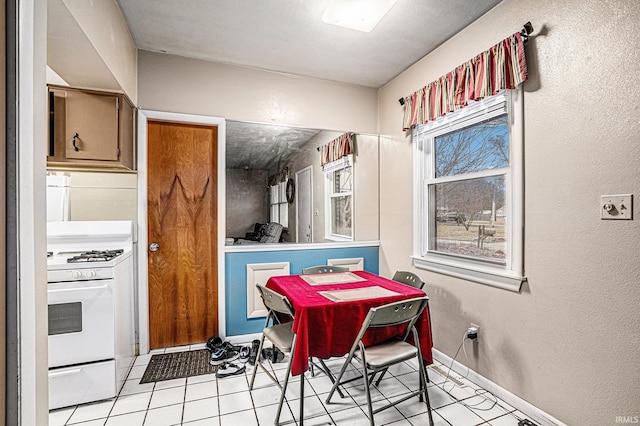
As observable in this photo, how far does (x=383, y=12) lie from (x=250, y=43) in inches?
45.8

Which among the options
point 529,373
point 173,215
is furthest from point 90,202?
point 529,373

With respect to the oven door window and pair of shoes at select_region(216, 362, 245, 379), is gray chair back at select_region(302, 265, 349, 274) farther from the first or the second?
the oven door window

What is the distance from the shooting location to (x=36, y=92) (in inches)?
42.5

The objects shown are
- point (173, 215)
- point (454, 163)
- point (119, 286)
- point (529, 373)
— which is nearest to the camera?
point (529, 373)

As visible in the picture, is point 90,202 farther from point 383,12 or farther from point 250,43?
point 383,12

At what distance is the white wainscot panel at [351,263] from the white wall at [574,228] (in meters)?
1.40

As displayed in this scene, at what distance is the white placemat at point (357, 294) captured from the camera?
202 cm

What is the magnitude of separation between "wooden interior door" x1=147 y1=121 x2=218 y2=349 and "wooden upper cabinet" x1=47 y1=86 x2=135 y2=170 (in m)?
0.47

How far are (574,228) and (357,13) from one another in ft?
6.21

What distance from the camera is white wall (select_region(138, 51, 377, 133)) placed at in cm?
289

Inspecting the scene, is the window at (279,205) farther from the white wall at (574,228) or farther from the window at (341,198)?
the white wall at (574,228)

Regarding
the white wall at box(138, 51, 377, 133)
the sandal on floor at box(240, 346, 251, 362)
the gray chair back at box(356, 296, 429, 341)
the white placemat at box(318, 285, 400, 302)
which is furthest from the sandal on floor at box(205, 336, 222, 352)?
the white wall at box(138, 51, 377, 133)

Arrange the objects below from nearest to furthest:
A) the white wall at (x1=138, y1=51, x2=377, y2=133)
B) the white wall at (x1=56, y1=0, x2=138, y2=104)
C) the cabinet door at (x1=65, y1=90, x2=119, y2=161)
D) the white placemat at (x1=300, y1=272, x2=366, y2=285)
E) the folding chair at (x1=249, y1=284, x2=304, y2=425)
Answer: the white wall at (x1=56, y1=0, x2=138, y2=104)
the folding chair at (x1=249, y1=284, x2=304, y2=425)
the cabinet door at (x1=65, y1=90, x2=119, y2=161)
the white placemat at (x1=300, y1=272, x2=366, y2=285)
the white wall at (x1=138, y1=51, x2=377, y2=133)

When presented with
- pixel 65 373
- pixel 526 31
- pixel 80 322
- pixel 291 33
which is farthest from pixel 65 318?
pixel 526 31
